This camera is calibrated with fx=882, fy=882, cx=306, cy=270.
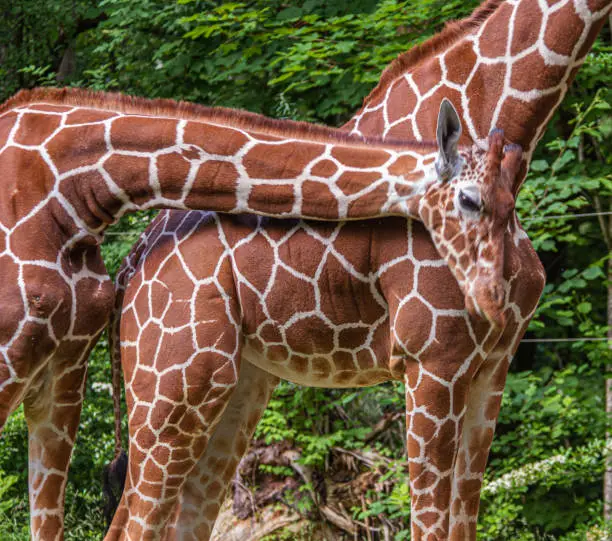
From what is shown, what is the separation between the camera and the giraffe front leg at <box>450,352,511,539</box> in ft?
10.1

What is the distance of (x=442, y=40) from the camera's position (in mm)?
3135

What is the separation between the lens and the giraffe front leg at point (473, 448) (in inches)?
121

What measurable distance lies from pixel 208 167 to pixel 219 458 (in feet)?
3.94

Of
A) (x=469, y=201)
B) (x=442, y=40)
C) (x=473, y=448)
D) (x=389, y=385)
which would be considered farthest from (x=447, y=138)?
(x=389, y=385)

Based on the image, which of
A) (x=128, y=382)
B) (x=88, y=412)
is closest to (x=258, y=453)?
(x=88, y=412)

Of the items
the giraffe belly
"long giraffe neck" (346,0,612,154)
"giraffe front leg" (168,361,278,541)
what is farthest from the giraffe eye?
"giraffe front leg" (168,361,278,541)

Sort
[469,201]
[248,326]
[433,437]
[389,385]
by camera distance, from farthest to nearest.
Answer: [389,385] → [248,326] → [433,437] → [469,201]

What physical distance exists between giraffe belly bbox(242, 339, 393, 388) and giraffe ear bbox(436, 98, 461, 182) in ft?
2.25

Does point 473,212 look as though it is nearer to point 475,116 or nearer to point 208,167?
point 475,116

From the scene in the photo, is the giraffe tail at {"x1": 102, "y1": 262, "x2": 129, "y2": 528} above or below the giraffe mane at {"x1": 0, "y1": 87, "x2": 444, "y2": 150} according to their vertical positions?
below

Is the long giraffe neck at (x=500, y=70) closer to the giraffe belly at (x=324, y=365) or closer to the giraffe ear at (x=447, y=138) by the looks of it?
the giraffe ear at (x=447, y=138)

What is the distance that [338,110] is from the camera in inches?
254

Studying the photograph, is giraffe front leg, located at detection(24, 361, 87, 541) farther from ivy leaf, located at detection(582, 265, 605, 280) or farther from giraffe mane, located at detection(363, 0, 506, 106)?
ivy leaf, located at detection(582, 265, 605, 280)

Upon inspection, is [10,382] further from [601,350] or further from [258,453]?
[601,350]
